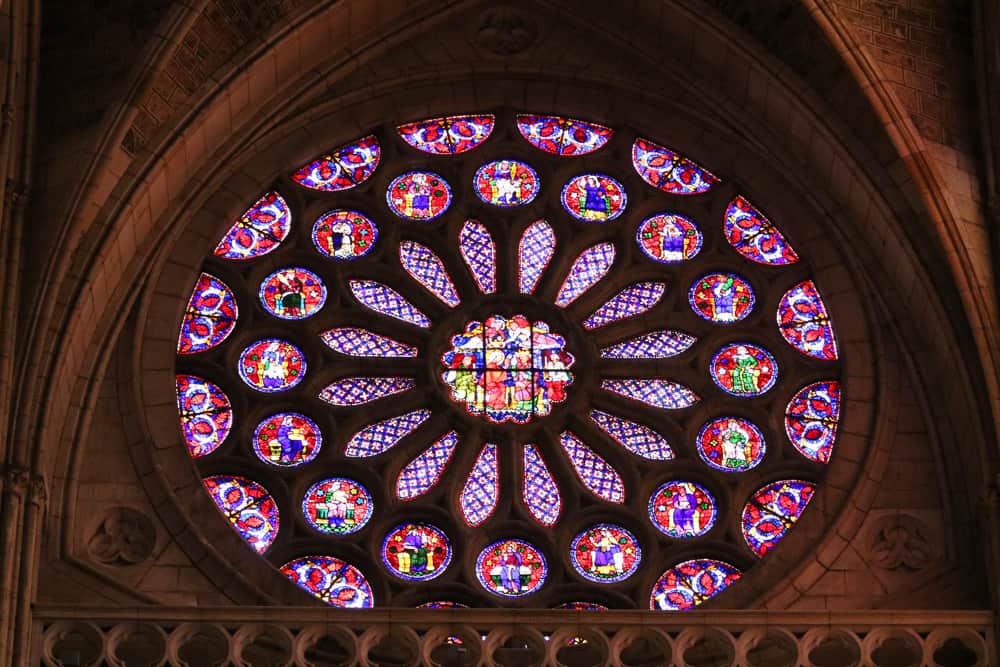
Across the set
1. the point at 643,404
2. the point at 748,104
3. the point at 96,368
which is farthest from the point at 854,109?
the point at 96,368

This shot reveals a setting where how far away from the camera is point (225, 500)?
19203mm

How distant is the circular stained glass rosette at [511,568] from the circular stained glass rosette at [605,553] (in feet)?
0.85

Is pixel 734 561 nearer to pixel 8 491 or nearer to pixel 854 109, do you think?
pixel 854 109

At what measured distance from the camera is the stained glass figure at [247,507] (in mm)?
19062

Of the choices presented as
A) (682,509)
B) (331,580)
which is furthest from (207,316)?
(682,509)

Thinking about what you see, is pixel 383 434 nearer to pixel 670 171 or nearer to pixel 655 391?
pixel 655 391

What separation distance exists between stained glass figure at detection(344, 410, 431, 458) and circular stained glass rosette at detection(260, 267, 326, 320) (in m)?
1.04

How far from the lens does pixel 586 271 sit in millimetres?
20656

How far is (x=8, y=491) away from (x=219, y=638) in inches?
65.0

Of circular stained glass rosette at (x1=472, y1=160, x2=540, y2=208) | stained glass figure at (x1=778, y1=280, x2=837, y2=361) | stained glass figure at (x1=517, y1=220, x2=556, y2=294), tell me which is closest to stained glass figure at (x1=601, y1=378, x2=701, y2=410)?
stained glass figure at (x1=778, y1=280, x2=837, y2=361)

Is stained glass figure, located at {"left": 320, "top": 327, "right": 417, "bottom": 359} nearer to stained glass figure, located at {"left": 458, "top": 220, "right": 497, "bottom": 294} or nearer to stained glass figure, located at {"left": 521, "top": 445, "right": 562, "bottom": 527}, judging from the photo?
stained glass figure, located at {"left": 458, "top": 220, "right": 497, "bottom": 294}

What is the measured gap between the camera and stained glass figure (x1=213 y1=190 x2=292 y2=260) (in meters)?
20.3

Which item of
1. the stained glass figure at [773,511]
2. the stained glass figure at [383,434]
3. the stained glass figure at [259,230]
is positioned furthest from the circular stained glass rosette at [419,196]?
the stained glass figure at [773,511]

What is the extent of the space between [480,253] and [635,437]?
199cm
